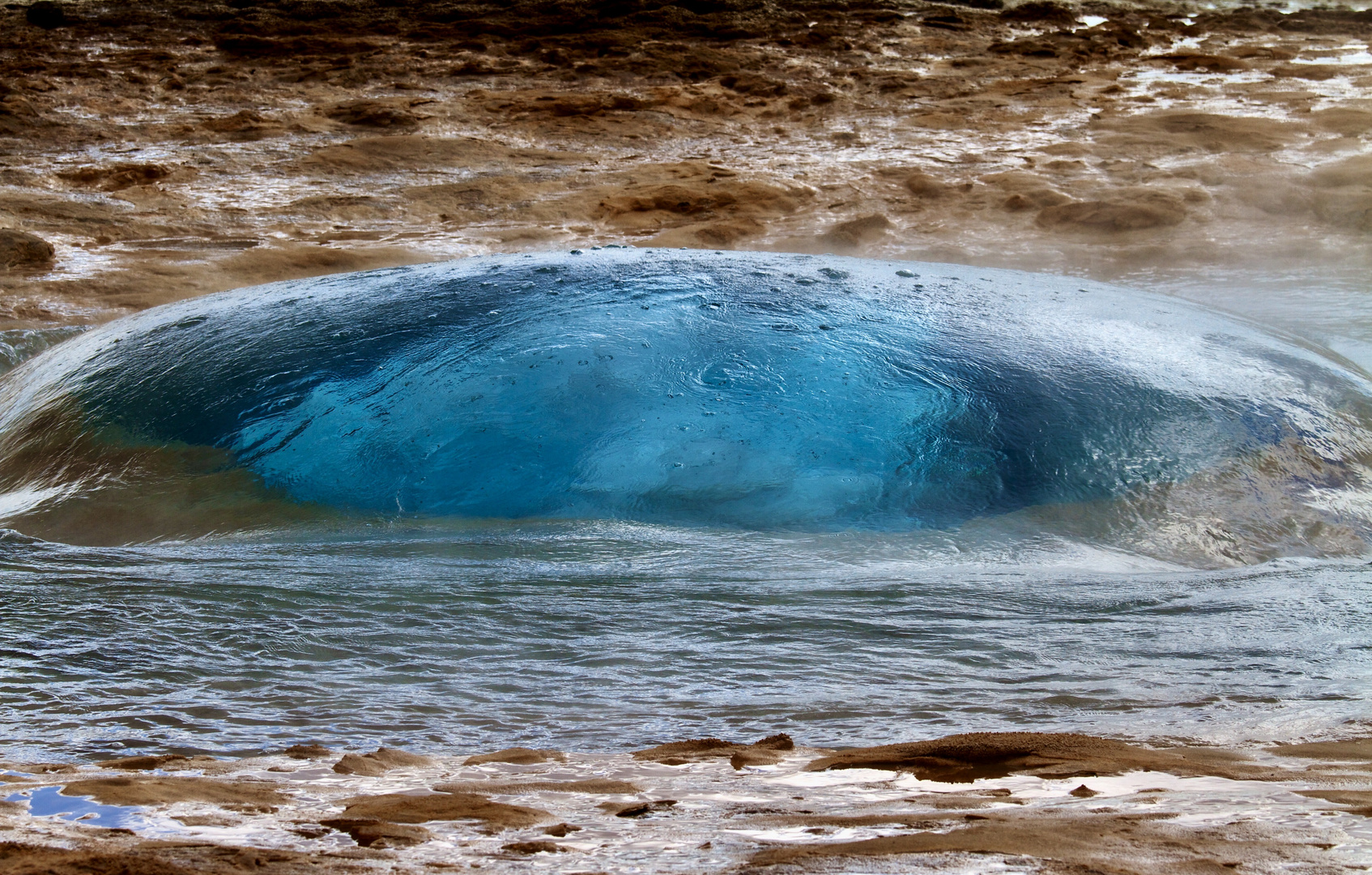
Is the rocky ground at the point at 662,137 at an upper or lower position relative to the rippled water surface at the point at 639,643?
upper

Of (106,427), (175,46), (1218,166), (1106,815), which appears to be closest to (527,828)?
(1106,815)

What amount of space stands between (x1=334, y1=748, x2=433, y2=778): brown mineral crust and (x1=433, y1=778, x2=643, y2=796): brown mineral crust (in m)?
0.15

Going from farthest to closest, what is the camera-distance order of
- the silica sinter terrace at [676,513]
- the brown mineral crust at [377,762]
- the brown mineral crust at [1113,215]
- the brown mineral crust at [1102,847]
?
the brown mineral crust at [1113,215]
the silica sinter terrace at [676,513]
the brown mineral crust at [377,762]
the brown mineral crust at [1102,847]

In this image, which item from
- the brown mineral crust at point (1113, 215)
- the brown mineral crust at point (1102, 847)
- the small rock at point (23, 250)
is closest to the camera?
the brown mineral crust at point (1102, 847)

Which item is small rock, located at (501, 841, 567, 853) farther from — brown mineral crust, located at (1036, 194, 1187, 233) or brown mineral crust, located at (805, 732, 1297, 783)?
brown mineral crust, located at (1036, 194, 1187, 233)

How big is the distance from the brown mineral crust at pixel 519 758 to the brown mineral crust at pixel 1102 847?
65 cm

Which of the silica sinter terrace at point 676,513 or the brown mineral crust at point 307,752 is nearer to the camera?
the brown mineral crust at point 307,752

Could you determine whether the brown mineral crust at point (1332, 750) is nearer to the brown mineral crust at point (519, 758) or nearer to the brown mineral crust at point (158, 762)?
the brown mineral crust at point (519, 758)

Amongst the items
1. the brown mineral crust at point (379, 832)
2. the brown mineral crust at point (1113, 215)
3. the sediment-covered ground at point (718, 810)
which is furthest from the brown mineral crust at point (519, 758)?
the brown mineral crust at point (1113, 215)

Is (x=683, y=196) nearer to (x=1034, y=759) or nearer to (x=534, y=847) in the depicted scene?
(x=1034, y=759)

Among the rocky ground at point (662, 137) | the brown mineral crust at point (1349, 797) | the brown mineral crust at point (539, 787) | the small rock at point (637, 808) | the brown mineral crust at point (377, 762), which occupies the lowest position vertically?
the brown mineral crust at point (377, 762)

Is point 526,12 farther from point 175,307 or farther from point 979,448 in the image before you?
point 979,448

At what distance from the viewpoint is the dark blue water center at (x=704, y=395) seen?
288 centimetres

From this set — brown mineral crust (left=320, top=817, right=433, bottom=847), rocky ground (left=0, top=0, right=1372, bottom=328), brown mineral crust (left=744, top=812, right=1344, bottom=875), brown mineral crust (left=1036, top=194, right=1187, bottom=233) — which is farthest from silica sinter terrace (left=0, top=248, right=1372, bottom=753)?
brown mineral crust (left=1036, top=194, right=1187, bottom=233)
